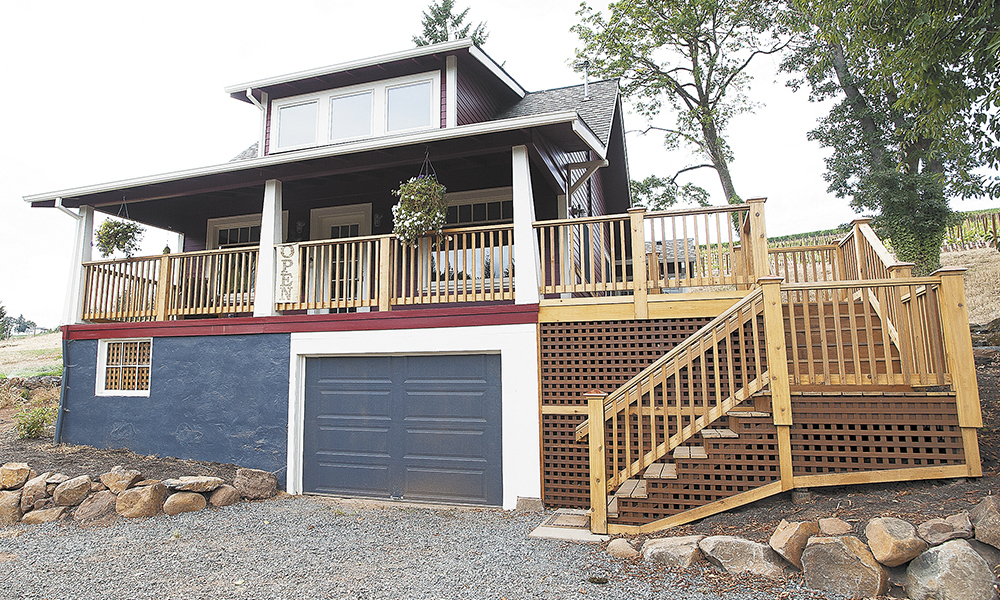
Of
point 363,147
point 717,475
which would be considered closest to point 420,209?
point 363,147

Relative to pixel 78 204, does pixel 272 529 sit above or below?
below

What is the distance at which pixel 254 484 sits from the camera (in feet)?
23.2

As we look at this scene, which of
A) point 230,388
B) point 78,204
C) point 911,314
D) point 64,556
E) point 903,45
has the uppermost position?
point 903,45

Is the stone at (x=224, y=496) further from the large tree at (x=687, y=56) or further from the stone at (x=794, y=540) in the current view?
the large tree at (x=687, y=56)

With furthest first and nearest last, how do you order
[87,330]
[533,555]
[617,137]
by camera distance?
[617,137] < [87,330] < [533,555]

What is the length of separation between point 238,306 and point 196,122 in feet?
114

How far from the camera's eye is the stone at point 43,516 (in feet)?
20.5

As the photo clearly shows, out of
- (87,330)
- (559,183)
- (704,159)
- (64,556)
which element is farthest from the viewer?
(704,159)

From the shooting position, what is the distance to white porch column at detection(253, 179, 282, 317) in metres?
7.93

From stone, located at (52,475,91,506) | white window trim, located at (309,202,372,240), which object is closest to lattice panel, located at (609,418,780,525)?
stone, located at (52,475,91,506)

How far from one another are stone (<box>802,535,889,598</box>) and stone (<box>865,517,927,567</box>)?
0.21ft

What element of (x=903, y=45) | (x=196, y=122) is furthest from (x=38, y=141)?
(x=903, y=45)

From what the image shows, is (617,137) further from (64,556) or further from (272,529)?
(64,556)

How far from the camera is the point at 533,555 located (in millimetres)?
4879
